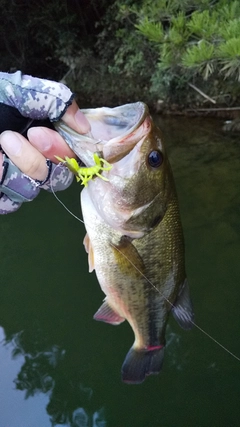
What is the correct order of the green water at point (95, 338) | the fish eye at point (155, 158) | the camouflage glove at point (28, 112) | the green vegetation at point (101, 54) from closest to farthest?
the camouflage glove at point (28, 112), the fish eye at point (155, 158), the green water at point (95, 338), the green vegetation at point (101, 54)

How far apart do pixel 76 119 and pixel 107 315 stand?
0.91 metres

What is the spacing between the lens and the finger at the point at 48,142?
58.4 inches

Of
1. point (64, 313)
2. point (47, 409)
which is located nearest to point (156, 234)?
point (47, 409)

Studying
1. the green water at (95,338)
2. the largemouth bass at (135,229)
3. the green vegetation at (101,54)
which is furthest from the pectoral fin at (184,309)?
the green vegetation at (101,54)

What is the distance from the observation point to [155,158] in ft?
5.25

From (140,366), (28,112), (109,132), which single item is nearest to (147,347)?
(140,366)

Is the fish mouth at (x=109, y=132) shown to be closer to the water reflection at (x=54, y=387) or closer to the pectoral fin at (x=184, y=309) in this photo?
the pectoral fin at (x=184, y=309)

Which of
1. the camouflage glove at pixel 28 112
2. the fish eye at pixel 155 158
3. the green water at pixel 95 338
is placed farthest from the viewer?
the green water at pixel 95 338

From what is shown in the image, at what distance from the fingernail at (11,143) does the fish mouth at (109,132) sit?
0.45ft

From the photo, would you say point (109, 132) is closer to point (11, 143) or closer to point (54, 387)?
point (11, 143)

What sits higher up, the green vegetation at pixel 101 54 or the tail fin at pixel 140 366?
the tail fin at pixel 140 366

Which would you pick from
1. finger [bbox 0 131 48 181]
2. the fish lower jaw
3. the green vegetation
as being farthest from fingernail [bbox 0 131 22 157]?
the green vegetation

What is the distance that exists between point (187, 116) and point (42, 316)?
608 cm

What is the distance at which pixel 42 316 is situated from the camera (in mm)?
4289
